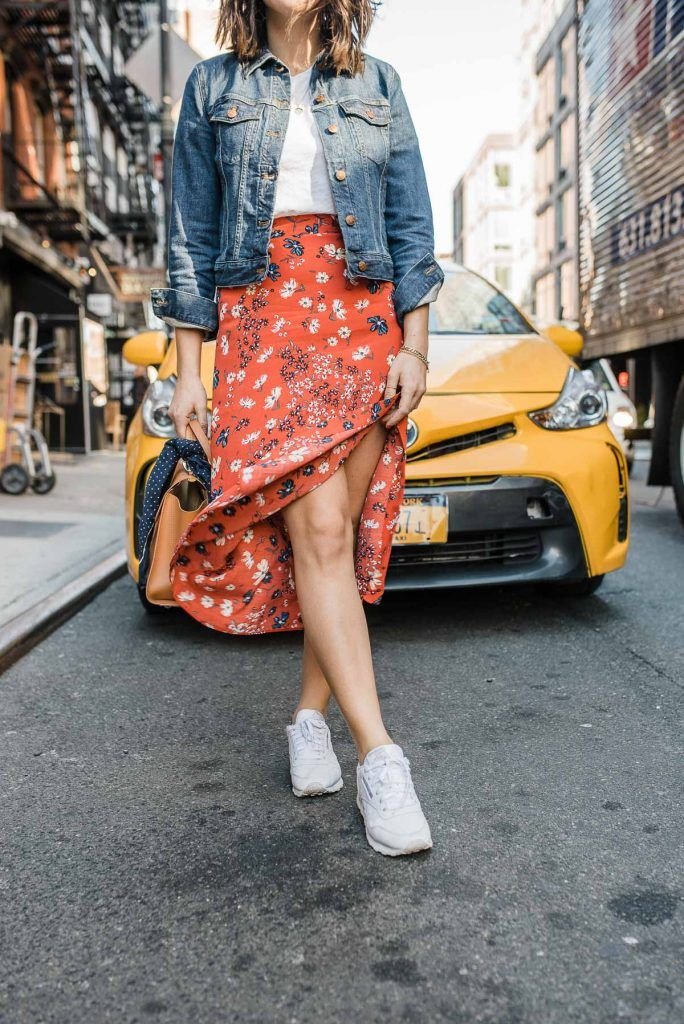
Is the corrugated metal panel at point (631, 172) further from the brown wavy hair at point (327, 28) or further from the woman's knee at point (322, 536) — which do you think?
the woman's knee at point (322, 536)

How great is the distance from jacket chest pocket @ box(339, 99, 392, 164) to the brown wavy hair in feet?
0.27

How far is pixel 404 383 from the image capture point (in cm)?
226

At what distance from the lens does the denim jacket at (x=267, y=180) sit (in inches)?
87.0

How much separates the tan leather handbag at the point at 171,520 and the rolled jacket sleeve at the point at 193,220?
0.87 feet


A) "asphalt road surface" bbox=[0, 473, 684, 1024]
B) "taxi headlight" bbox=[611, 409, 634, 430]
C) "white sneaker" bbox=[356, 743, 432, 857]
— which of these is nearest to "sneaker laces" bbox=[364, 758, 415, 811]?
"white sneaker" bbox=[356, 743, 432, 857]

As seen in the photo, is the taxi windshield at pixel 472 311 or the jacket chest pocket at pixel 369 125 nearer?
the jacket chest pocket at pixel 369 125

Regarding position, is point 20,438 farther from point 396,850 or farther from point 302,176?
point 396,850

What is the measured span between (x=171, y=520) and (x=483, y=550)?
5.64ft

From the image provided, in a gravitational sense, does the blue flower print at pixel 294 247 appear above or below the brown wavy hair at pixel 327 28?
below

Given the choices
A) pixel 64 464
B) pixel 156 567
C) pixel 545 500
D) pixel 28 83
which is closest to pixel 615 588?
pixel 545 500

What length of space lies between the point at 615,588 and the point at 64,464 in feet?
35.3

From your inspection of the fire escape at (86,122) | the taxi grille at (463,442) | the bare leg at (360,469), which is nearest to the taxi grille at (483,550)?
the taxi grille at (463,442)

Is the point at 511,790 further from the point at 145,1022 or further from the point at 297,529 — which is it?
the point at 145,1022

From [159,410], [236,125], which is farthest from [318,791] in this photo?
[159,410]
